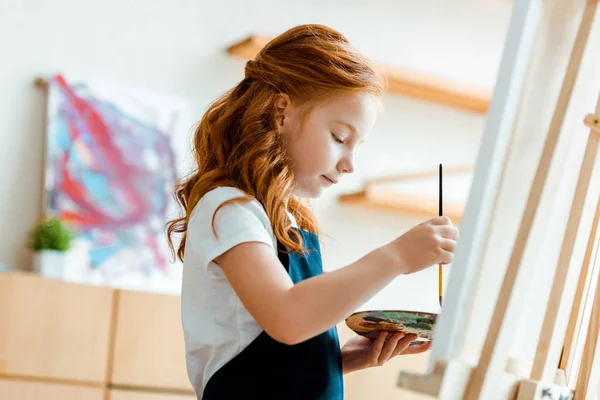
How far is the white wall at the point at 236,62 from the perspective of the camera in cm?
268

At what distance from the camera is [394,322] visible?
1.13m

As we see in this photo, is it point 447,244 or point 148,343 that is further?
point 148,343

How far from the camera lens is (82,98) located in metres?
2.73

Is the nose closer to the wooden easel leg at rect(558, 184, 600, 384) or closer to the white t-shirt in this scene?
the white t-shirt

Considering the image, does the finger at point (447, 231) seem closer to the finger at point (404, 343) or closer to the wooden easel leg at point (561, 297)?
the wooden easel leg at point (561, 297)

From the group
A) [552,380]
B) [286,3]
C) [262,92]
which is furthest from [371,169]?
[552,380]

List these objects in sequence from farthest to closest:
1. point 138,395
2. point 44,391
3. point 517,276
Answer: point 138,395
point 44,391
point 517,276

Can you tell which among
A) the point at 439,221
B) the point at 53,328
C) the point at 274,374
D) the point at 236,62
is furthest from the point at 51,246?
the point at 439,221

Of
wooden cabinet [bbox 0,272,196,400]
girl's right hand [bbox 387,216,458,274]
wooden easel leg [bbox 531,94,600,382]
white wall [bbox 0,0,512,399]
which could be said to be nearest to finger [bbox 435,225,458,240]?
girl's right hand [bbox 387,216,458,274]

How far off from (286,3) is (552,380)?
2.31 m

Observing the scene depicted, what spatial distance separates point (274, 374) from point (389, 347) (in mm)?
225

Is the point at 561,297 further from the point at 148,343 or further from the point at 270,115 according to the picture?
the point at 148,343

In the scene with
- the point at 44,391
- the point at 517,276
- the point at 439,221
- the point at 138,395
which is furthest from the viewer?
the point at 138,395

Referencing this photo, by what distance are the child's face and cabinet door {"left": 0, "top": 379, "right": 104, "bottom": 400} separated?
1.39m
